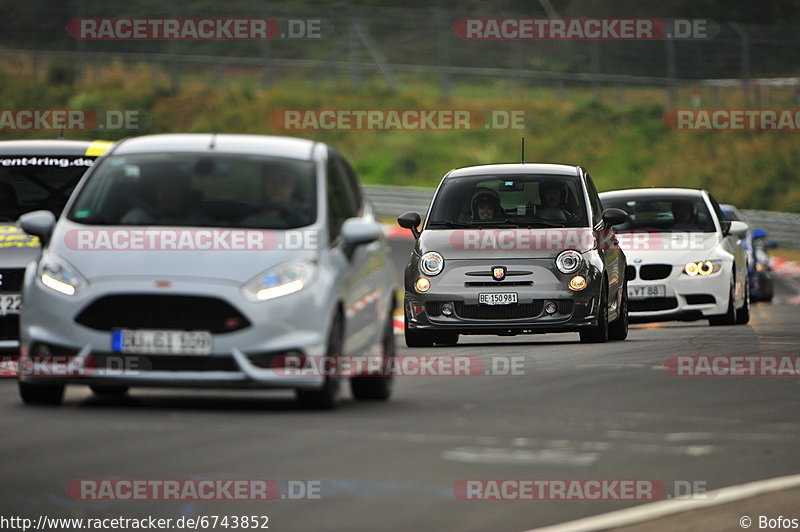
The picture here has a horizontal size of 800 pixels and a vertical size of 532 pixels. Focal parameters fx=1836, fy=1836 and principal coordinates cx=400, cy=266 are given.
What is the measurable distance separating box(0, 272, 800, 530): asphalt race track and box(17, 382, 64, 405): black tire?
10cm

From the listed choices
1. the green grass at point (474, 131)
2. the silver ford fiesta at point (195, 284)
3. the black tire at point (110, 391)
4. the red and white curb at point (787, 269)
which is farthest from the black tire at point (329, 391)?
the green grass at point (474, 131)

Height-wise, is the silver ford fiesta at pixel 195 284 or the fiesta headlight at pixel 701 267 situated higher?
the silver ford fiesta at pixel 195 284

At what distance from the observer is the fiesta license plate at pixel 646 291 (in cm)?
2009

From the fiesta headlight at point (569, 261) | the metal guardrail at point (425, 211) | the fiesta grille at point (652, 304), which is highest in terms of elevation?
the fiesta headlight at point (569, 261)

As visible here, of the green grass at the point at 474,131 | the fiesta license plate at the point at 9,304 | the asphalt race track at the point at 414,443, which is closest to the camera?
the asphalt race track at the point at 414,443

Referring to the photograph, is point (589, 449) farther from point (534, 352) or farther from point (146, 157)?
point (534, 352)

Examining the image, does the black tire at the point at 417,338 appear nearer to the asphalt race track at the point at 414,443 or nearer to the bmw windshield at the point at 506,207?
the bmw windshield at the point at 506,207

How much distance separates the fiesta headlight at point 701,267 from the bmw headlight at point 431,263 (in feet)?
14.7

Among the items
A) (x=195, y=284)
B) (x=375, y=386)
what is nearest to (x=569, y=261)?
(x=375, y=386)

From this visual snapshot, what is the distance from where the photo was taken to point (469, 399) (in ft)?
38.9

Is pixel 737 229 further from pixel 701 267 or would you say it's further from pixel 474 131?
pixel 474 131

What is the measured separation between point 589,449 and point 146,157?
143 inches

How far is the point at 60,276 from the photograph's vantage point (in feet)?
34.8

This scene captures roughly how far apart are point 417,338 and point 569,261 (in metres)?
1.68
